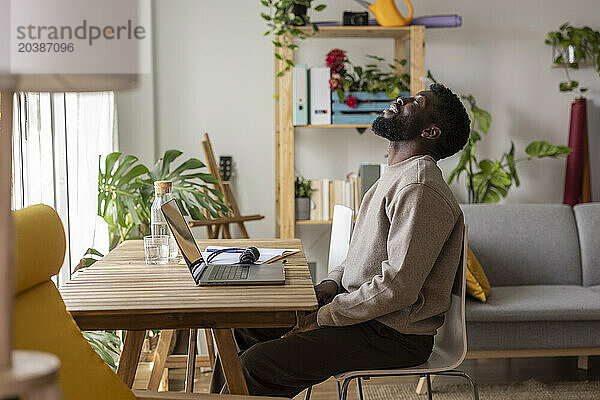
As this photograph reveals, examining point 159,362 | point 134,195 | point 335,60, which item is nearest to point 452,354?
point 159,362

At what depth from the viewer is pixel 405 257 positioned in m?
1.95

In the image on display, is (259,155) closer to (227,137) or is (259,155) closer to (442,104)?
(227,137)

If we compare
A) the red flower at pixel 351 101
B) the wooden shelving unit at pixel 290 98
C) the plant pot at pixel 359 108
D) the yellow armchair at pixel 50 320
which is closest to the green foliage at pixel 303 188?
the wooden shelving unit at pixel 290 98

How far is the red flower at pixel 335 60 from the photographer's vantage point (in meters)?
4.27

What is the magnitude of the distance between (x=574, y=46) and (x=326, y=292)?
9.82 feet

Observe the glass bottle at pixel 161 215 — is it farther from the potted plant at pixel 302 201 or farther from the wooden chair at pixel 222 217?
the potted plant at pixel 302 201

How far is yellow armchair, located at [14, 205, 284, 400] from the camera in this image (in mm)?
1314

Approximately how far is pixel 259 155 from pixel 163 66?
0.84m

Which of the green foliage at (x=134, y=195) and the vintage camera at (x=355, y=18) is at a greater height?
the vintage camera at (x=355, y=18)

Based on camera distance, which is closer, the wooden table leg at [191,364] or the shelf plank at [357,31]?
the wooden table leg at [191,364]

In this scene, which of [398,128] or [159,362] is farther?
[159,362]

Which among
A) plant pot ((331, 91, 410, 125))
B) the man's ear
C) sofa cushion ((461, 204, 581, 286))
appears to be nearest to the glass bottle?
the man's ear

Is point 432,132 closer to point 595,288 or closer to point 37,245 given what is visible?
point 37,245

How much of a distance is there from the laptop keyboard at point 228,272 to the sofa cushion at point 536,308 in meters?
1.45
